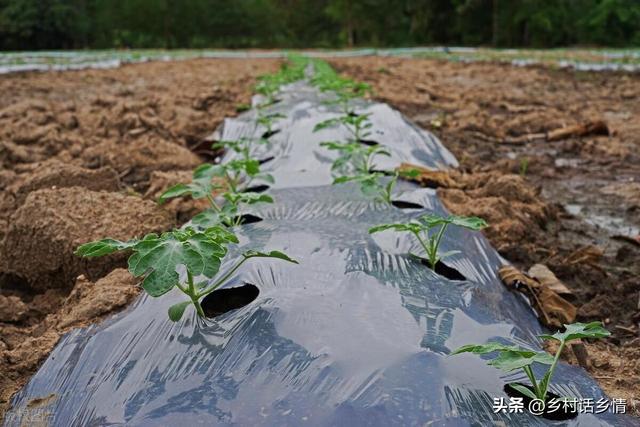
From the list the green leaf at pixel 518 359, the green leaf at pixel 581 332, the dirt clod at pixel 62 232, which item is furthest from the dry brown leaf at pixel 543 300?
the dirt clod at pixel 62 232

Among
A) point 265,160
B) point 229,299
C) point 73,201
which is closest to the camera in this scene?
point 229,299

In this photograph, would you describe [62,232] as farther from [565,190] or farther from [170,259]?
[565,190]

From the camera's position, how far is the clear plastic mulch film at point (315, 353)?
1.30 metres

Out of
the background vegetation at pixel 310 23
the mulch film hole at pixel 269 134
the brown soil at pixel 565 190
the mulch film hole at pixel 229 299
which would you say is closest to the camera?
the mulch film hole at pixel 229 299

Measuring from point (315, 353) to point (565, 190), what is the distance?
2809 millimetres

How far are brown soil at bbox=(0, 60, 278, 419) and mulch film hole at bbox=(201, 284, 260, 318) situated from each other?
0.32 meters

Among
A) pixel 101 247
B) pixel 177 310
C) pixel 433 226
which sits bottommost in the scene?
pixel 177 310

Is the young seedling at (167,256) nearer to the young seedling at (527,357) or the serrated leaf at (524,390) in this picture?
the young seedling at (527,357)

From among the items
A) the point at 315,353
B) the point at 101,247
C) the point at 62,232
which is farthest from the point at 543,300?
the point at 62,232

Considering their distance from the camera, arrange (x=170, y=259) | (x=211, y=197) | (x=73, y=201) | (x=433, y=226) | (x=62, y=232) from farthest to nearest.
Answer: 1. (x=73, y=201)
2. (x=62, y=232)
3. (x=211, y=197)
4. (x=433, y=226)
5. (x=170, y=259)

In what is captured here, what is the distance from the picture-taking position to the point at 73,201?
2.60m

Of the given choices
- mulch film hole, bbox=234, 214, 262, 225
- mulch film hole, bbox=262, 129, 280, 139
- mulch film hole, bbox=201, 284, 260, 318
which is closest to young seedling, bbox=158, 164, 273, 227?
mulch film hole, bbox=234, 214, 262, 225

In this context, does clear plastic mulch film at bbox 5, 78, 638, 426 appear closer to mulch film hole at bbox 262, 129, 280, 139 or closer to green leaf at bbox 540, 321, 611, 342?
green leaf at bbox 540, 321, 611, 342

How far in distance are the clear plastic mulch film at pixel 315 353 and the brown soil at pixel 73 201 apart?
230 millimetres
